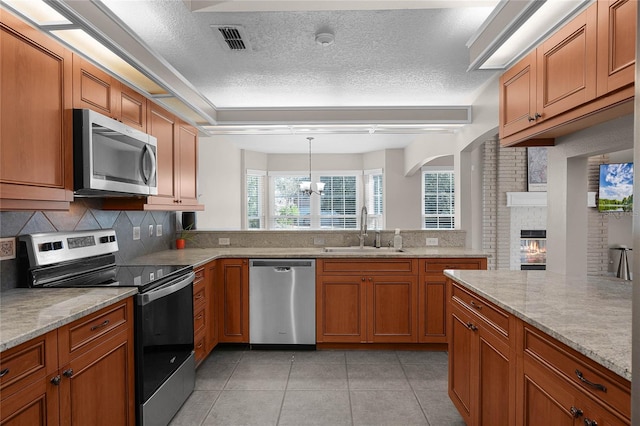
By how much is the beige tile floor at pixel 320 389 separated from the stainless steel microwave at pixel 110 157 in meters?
1.52

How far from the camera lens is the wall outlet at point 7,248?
71.9 inches

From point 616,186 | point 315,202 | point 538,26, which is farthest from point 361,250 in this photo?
point 315,202

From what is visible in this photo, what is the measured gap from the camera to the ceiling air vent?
2475 mm

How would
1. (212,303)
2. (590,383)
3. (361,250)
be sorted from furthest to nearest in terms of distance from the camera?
1. (361,250)
2. (212,303)
3. (590,383)

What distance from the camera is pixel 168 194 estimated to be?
303cm

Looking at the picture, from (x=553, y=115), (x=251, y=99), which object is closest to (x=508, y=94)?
(x=553, y=115)

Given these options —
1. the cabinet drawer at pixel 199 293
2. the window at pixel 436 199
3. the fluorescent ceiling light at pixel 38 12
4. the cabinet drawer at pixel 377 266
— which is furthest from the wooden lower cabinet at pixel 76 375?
the window at pixel 436 199

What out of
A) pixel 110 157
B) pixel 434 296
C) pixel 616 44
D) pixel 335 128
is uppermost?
pixel 335 128

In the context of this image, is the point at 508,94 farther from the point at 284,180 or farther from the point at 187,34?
the point at 284,180

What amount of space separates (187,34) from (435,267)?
2812 mm

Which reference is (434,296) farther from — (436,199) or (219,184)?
(436,199)

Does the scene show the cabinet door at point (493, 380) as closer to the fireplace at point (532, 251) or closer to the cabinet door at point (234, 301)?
the cabinet door at point (234, 301)

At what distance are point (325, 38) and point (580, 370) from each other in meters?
2.39

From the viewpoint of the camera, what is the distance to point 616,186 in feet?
18.3
